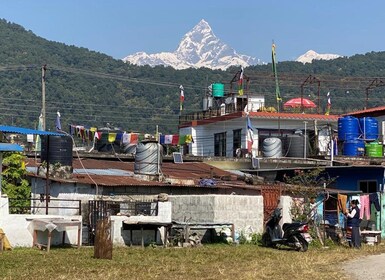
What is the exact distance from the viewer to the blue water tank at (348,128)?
38.9 meters

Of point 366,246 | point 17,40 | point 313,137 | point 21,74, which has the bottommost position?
point 366,246

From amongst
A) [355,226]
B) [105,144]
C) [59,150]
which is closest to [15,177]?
[59,150]

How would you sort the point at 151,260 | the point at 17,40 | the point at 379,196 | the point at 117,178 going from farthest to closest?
the point at 17,40 < the point at 379,196 < the point at 117,178 < the point at 151,260

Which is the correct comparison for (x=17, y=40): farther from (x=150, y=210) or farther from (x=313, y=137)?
(x=150, y=210)

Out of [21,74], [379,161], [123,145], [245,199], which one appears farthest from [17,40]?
[245,199]

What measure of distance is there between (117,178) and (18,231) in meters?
6.27

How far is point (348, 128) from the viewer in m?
39.0

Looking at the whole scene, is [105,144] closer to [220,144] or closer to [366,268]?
[220,144]

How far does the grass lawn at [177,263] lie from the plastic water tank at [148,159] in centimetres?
638

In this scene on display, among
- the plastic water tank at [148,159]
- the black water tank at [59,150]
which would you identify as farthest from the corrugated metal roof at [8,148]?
the plastic water tank at [148,159]

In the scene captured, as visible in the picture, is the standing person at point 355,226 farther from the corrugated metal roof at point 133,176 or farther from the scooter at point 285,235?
the corrugated metal roof at point 133,176

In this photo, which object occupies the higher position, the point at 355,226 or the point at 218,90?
the point at 218,90

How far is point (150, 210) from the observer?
2238cm

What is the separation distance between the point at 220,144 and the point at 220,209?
21.6 m
